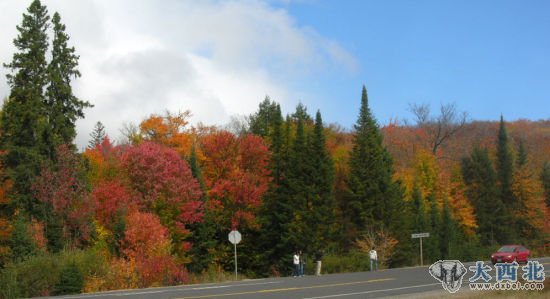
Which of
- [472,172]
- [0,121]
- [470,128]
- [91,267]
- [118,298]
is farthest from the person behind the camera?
[470,128]

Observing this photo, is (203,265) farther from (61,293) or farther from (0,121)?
(61,293)

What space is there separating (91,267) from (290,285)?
11293 mm

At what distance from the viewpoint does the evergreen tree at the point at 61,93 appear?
47.7 metres

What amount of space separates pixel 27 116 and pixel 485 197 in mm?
59268

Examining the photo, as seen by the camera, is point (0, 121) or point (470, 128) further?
point (470, 128)

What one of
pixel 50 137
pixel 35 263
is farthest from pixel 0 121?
pixel 35 263

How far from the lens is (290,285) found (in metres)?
28.0

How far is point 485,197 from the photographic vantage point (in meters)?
83.8

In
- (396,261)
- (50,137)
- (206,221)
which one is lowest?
(396,261)

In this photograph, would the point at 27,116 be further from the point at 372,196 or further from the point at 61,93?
the point at 372,196

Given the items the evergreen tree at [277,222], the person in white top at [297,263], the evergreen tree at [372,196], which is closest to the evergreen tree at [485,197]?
the evergreen tree at [372,196]

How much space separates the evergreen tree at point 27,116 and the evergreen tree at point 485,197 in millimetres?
55181

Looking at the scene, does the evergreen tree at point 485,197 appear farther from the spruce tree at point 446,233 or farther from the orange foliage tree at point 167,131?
the orange foliage tree at point 167,131

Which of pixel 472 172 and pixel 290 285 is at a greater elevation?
pixel 472 172
